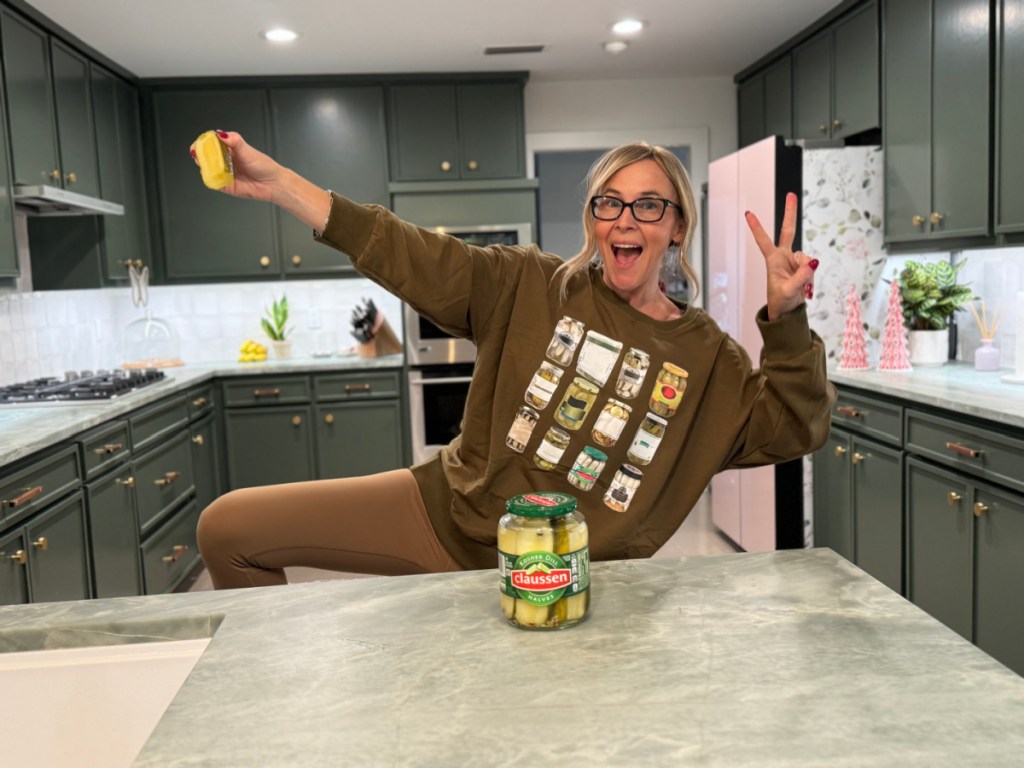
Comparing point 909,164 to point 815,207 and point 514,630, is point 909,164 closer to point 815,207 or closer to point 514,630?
point 815,207

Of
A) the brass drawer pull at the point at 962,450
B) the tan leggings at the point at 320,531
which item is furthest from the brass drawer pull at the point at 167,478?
the brass drawer pull at the point at 962,450

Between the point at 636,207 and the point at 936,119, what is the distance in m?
2.19

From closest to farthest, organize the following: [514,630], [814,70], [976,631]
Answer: [514,630]
[976,631]
[814,70]

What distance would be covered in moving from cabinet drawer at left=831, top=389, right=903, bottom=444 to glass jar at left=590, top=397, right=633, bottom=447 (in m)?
1.75

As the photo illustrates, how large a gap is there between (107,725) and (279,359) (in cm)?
417

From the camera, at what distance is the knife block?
16.5 feet

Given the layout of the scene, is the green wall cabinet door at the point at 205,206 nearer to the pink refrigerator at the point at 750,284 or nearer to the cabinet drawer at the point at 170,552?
the cabinet drawer at the point at 170,552

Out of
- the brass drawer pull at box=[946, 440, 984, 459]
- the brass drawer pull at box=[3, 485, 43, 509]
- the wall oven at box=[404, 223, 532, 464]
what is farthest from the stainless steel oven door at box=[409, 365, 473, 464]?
the brass drawer pull at box=[946, 440, 984, 459]

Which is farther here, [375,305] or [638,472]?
[375,305]

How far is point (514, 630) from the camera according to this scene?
1032 millimetres

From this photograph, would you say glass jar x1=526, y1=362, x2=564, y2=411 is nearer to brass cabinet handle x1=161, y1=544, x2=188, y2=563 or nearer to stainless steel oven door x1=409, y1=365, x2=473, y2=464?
brass cabinet handle x1=161, y1=544, x2=188, y2=563

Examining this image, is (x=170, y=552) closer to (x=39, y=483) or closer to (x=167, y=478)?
(x=167, y=478)

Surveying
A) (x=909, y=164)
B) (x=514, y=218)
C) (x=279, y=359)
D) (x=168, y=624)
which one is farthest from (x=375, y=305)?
(x=168, y=624)

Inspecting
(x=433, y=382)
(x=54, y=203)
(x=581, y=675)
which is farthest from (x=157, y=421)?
(x=581, y=675)
